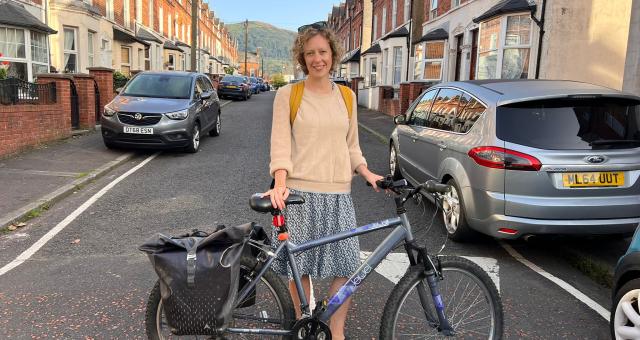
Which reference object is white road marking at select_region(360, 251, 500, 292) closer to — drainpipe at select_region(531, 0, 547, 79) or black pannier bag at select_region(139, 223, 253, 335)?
black pannier bag at select_region(139, 223, 253, 335)

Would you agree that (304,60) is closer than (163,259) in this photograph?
No

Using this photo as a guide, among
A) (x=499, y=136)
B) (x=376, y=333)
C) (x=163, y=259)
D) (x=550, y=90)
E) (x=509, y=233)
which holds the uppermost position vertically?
(x=550, y=90)

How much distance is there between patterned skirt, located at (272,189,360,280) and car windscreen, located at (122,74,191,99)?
341 inches

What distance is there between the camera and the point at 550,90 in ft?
14.9

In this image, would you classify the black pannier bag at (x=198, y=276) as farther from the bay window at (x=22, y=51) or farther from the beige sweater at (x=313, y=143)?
the bay window at (x=22, y=51)

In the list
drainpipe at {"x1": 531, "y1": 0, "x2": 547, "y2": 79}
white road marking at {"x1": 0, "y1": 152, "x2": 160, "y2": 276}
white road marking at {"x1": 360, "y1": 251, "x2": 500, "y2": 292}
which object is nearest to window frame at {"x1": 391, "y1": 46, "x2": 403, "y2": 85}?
drainpipe at {"x1": 531, "y1": 0, "x2": 547, "y2": 79}

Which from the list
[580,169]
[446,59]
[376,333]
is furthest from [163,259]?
[446,59]

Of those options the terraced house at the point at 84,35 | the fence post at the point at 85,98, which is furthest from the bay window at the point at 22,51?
the fence post at the point at 85,98

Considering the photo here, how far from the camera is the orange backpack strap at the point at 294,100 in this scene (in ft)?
8.79

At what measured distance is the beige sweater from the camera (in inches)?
105

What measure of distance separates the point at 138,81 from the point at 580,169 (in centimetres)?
953

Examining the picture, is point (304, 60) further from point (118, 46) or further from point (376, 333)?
point (118, 46)

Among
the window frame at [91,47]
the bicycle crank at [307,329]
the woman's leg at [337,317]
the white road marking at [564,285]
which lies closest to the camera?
the bicycle crank at [307,329]

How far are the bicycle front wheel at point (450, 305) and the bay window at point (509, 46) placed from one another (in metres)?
11.5
